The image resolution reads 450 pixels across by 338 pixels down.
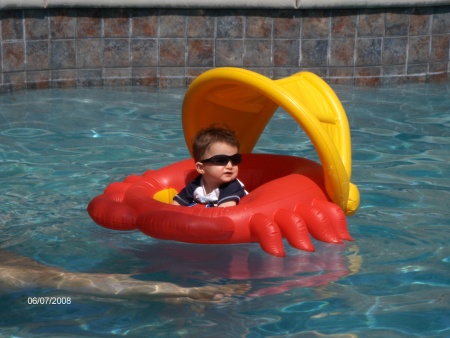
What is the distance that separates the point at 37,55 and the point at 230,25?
1.74 meters

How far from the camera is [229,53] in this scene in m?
8.21

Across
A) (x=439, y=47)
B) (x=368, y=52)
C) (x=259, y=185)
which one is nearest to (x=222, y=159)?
(x=259, y=185)

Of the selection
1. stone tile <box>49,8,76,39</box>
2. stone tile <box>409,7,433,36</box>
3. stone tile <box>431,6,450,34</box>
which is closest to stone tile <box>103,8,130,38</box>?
stone tile <box>49,8,76,39</box>

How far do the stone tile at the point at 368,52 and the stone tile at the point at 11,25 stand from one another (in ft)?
9.96

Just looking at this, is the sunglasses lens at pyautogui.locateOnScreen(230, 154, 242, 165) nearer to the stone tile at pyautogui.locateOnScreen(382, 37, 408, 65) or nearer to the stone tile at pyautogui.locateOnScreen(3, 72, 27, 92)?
the stone tile at pyautogui.locateOnScreen(3, 72, 27, 92)

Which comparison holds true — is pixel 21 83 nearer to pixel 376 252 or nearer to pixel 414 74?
pixel 414 74

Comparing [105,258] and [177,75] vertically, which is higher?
[177,75]

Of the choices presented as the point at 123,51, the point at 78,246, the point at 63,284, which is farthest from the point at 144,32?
the point at 63,284

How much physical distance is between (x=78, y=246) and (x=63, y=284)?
2.02 feet

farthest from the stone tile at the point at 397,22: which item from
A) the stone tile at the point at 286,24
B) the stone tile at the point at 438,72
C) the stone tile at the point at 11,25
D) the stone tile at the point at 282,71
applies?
the stone tile at the point at 11,25

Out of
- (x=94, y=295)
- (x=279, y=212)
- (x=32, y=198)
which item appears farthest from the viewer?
(x=32, y=198)

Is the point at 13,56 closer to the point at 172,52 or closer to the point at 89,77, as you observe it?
the point at 89,77

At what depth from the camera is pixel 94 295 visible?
3.85 metres

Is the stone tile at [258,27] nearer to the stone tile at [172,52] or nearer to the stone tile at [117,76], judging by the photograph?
the stone tile at [172,52]
